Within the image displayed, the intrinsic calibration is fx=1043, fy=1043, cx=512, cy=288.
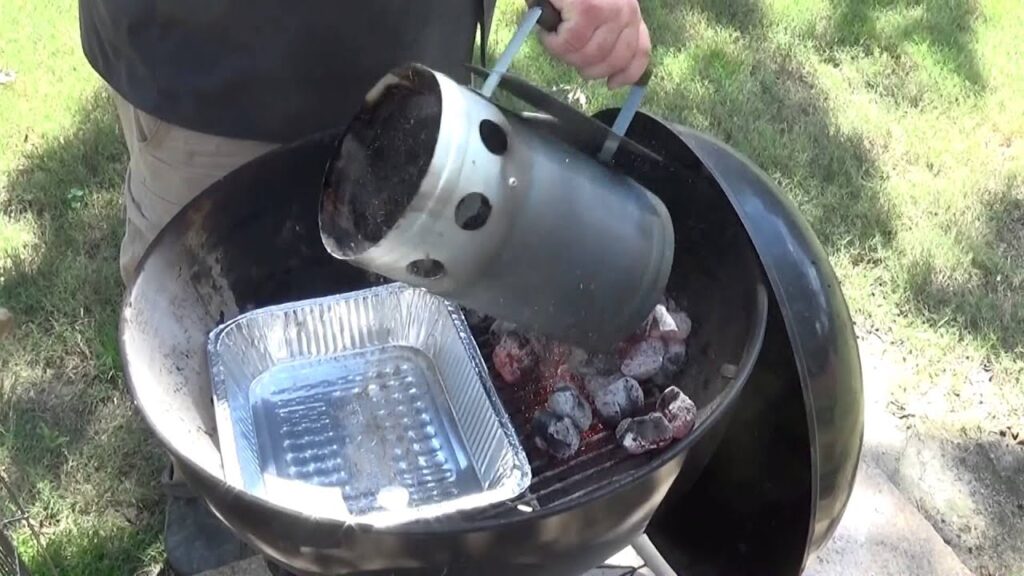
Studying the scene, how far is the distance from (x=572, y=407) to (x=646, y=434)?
10cm

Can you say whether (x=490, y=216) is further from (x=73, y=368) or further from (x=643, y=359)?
(x=73, y=368)

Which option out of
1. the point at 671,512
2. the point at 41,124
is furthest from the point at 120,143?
the point at 671,512

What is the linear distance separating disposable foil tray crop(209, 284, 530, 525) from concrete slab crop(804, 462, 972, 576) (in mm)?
657

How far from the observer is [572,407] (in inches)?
42.5

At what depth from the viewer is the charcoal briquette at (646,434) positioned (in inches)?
39.4

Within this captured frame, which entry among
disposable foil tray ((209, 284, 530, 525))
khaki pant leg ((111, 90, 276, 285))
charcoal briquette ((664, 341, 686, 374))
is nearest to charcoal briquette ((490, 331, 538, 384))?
disposable foil tray ((209, 284, 530, 525))

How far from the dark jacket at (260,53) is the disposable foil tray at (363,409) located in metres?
0.23

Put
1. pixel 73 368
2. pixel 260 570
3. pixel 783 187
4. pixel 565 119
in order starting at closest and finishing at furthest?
pixel 565 119 < pixel 260 570 < pixel 73 368 < pixel 783 187

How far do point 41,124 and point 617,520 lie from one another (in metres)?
1.83

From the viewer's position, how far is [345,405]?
3.90 ft

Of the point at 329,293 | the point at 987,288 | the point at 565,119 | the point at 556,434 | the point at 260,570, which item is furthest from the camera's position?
the point at 987,288

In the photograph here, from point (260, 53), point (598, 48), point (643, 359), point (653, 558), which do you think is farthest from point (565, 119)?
point (653, 558)

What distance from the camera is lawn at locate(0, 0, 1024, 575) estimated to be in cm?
168

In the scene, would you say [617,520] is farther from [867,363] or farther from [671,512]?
[867,363]
